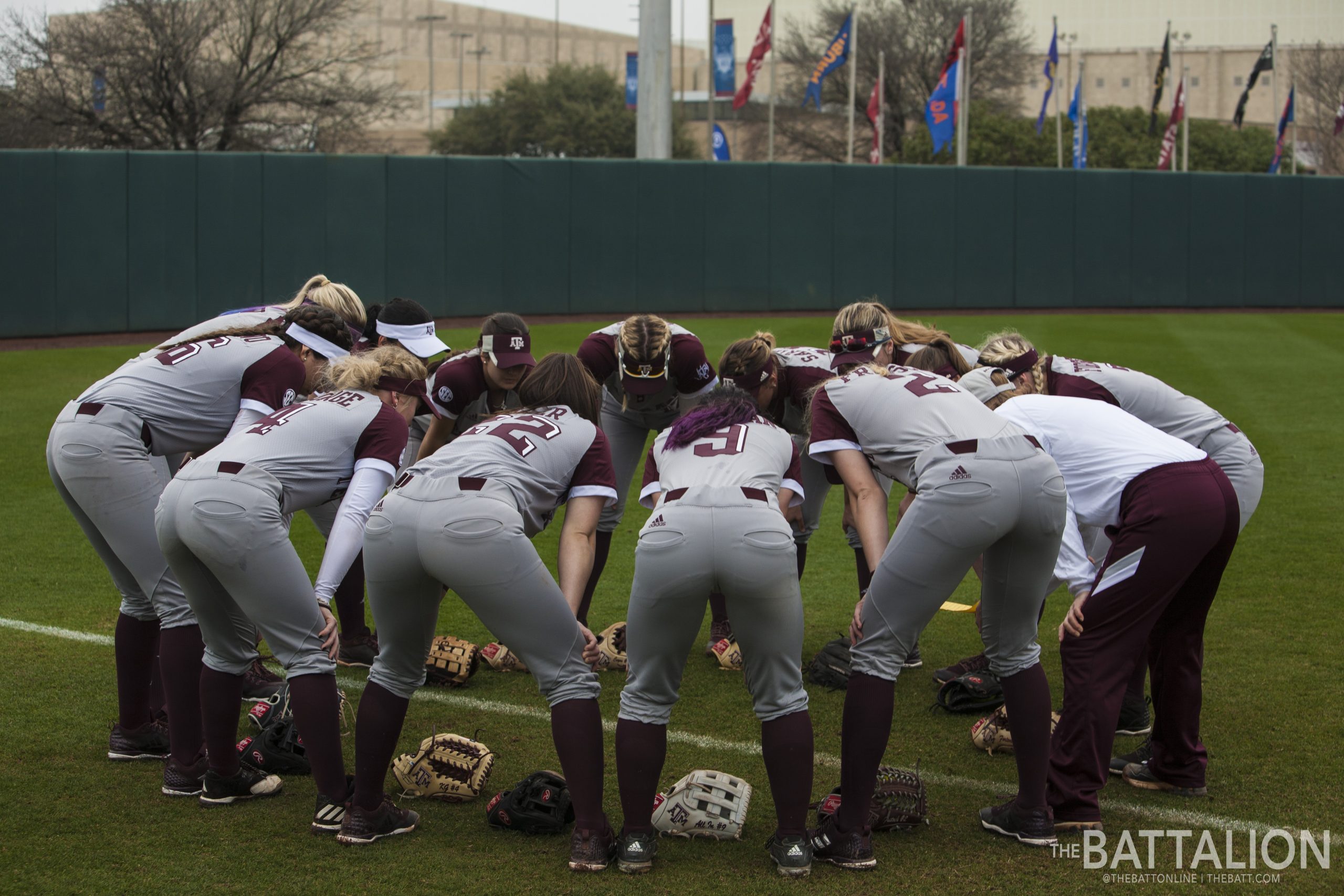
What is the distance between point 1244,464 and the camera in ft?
17.0

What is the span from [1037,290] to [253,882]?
22.7 m

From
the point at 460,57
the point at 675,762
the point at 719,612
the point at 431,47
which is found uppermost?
the point at 460,57

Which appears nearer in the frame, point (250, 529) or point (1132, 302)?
point (250, 529)

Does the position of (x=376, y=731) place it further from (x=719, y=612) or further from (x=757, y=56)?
(x=757, y=56)

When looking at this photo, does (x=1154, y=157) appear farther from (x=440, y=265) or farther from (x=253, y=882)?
(x=253, y=882)

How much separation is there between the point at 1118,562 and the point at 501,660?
323 cm

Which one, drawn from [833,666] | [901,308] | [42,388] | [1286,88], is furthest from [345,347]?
[1286,88]

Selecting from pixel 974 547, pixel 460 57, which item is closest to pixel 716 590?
pixel 974 547

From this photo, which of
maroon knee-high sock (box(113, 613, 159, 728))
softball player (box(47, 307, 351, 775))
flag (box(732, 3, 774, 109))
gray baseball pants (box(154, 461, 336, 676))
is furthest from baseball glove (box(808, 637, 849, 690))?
flag (box(732, 3, 774, 109))

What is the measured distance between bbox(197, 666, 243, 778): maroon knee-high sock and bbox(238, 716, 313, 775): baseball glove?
1.11 feet

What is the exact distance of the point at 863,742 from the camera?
4066mm

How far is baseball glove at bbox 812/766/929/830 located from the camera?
4352mm

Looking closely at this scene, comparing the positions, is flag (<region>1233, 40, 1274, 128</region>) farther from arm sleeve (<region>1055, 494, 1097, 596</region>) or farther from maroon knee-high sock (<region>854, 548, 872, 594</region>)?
arm sleeve (<region>1055, 494, 1097, 596</region>)

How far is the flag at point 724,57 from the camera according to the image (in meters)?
36.9
